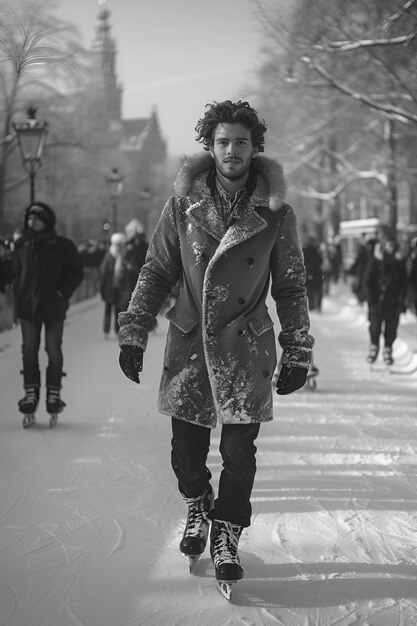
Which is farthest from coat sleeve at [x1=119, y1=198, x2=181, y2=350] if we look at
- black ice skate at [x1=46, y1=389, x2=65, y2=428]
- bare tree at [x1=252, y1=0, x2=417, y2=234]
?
bare tree at [x1=252, y1=0, x2=417, y2=234]

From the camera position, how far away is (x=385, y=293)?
34.2 feet

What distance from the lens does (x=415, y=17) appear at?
37.8 feet

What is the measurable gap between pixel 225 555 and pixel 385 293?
7.35 m

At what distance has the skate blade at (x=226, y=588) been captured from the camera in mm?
3314

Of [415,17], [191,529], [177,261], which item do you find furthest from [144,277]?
[415,17]

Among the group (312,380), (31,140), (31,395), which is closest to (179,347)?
(31,395)

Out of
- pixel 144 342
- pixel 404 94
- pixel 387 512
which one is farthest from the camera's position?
pixel 404 94

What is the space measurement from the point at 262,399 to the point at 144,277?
66 centimetres

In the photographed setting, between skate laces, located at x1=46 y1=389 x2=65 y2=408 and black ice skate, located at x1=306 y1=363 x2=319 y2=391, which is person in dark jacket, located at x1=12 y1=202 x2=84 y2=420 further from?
black ice skate, located at x1=306 y1=363 x2=319 y2=391

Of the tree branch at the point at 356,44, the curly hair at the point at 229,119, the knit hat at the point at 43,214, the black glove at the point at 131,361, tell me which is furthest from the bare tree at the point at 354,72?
the black glove at the point at 131,361

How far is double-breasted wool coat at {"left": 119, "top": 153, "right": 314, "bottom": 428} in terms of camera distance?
3.41m

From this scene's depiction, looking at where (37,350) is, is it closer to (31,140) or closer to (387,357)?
(387,357)

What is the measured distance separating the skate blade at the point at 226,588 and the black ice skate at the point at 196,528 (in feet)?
0.73

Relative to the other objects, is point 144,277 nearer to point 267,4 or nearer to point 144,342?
point 144,342
